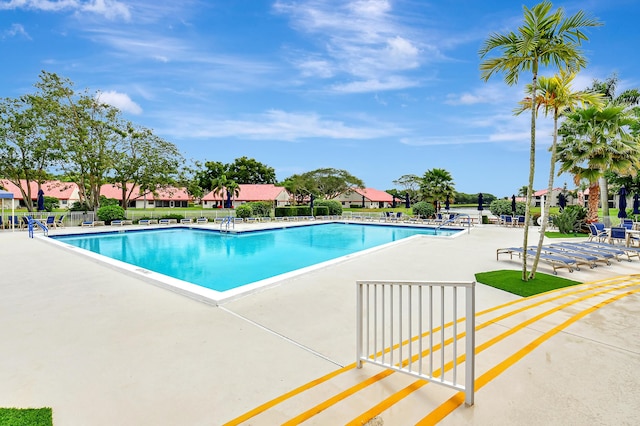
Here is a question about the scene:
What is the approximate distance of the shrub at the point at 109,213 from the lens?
21.6m

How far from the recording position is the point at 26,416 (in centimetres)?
244

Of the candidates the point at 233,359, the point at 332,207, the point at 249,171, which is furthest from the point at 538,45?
the point at 249,171

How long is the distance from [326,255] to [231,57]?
38.6 ft

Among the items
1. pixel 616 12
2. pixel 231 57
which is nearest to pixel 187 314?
pixel 231 57

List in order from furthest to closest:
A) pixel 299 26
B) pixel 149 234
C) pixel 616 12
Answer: pixel 149 234
pixel 299 26
pixel 616 12

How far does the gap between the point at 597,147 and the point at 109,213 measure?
26896 mm

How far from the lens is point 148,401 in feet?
8.82

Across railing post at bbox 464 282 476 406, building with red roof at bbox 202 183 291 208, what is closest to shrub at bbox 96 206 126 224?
railing post at bbox 464 282 476 406

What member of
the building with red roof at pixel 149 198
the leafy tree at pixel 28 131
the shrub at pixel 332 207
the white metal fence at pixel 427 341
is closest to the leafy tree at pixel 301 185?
the building with red roof at pixel 149 198

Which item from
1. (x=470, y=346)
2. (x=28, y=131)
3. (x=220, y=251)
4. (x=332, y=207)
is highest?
(x=28, y=131)

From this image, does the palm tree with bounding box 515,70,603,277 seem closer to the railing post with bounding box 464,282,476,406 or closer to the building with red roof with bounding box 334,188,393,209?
the railing post with bounding box 464,282,476,406

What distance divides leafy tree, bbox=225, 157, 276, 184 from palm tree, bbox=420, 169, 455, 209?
43.0 meters

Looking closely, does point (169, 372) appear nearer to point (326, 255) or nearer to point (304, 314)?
point (304, 314)

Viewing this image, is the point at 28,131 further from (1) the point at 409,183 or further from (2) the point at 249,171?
(1) the point at 409,183
